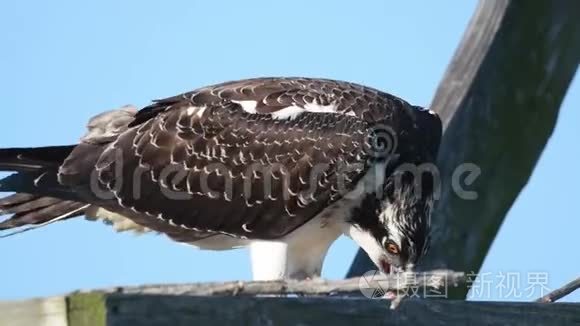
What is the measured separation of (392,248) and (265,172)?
71 centimetres

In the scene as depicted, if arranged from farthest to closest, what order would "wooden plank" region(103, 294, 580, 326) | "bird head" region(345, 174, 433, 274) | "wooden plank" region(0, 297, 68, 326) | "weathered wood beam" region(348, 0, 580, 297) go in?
"bird head" region(345, 174, 433, 274) < "weathered wood beam" region(348, 0, 580, 297) < "wooden plank" region(103, 294, 580, 326) < "wooden plank" region(0, 297, 68, 326)

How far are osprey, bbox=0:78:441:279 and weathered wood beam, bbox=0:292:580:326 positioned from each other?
2.21m

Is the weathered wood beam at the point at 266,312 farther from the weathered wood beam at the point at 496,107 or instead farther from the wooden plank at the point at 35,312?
the weathered wood beam at the point at 496,107

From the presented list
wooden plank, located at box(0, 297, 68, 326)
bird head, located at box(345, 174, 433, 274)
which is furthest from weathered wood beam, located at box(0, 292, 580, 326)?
bird head, located at box(345, 174, 433, 274)

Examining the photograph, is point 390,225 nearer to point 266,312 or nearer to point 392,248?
point 392,248

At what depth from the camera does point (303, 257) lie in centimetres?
637

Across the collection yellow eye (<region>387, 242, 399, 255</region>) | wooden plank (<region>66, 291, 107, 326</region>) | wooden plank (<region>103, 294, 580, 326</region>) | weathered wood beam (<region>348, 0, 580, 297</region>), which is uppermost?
weathered wood beam (<region>348, 0, 580, 297</region>)

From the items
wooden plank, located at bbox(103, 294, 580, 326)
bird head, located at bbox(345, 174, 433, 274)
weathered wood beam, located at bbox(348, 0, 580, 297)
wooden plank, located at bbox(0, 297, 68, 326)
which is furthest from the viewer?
bird head, located at bbox(345, 174, 433, 274)

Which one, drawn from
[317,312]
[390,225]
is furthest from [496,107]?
[317,312]

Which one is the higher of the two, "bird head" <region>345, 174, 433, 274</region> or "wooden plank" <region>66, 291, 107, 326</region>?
"wooden plank" <region>66, 291, 107, 326</region>

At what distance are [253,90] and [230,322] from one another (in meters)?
3.39

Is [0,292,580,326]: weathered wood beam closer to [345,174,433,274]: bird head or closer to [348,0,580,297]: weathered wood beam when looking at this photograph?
[348,0,580,297]: weathered wood beam

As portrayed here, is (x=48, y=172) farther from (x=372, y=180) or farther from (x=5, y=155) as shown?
(x=372, y=180)

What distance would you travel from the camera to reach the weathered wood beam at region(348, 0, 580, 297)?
20.0 ft
